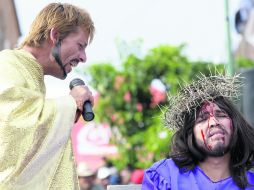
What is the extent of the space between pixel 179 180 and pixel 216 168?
0.21 meters

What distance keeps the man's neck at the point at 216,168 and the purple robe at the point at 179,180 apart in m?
0.03

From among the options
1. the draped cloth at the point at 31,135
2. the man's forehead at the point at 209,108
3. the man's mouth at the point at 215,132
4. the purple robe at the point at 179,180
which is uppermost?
the draped cloth at the point at 31,135

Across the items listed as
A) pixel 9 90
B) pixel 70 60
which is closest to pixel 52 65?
pixel 70 60

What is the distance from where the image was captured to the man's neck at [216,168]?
380 centimetres

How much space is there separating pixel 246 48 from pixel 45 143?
3339 centimetres

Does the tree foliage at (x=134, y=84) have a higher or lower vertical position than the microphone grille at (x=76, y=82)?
lower

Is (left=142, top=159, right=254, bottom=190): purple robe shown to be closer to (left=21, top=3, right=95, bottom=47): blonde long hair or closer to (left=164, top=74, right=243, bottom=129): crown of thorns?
(left=164, top=74, right=243, bottom=129): crown of thorns

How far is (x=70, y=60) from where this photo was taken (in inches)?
133

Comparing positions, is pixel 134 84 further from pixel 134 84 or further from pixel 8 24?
pixel 8 24

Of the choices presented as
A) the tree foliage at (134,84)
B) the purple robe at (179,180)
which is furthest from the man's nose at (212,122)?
the tree foliage at (134,84)

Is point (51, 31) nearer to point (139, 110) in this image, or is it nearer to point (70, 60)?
point (70, 60)

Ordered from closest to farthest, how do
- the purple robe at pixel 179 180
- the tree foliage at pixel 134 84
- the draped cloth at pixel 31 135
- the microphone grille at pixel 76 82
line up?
the draped cloth at pixel 31 135 < the microphone grille at pixel 76 82 < the purple robe at pixel 179 180 < the tree foliage at pixel 134 84

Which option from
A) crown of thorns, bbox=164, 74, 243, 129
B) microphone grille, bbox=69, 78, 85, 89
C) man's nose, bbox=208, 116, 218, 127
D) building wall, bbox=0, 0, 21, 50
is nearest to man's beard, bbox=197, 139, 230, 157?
man's nose, bbox=208, 116, 218, 127

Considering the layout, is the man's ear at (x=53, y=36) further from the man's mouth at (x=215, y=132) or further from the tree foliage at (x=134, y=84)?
the tree foliage at (x=134, y=84)
